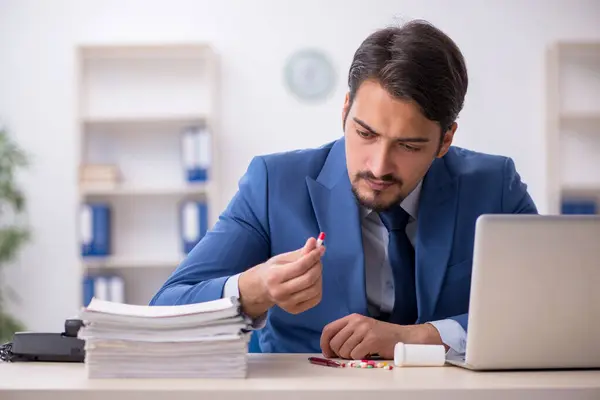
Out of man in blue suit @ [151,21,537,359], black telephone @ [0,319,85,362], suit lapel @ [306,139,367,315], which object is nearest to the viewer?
black telephone @ [0,319,85,362]

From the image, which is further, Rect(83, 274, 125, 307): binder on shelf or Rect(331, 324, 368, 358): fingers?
Rect(83, 274, 125, 307): binder on shelf

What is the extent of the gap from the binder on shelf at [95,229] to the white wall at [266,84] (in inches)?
13.9

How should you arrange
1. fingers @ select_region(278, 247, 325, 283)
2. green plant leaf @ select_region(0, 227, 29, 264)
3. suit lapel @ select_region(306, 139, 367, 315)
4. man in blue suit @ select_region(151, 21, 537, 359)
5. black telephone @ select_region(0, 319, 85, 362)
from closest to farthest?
fingers @ select_region(278, 247, 325, 283)
black telephone @ select_region(0, 319, 85, 362)
man in blue suit @ select_region(151, 21, 537, 359)
suit lapel @ select_region(306, 139, 367, 315)
green plant leaf @ select_region(0, 227, 29, 264)

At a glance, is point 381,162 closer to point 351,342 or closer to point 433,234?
point 433,234

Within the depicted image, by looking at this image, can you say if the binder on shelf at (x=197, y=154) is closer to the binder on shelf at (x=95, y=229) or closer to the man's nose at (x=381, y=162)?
the binder on shelf at (x=95, y=229)

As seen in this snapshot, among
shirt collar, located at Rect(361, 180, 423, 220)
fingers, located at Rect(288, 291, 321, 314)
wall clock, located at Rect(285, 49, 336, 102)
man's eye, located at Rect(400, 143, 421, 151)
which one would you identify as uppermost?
wall clock, located at Rect(285, 49, 336, 102)

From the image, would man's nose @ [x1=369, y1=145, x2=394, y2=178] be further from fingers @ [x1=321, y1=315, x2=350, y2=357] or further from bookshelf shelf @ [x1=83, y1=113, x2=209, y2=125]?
bookshelf shelf @ [x1=83, y1=113, x2=209, y2=125]

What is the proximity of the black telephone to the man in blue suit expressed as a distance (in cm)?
28

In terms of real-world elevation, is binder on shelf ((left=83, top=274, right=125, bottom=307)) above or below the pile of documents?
below

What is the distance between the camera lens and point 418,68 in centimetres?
171

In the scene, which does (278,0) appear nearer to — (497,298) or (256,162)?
(256,162)

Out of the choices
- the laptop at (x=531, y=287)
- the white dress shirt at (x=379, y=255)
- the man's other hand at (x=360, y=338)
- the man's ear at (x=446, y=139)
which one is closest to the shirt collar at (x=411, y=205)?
the white dress shirt at (x=379, y=255)

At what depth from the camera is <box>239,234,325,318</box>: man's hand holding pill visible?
1345 millimetres

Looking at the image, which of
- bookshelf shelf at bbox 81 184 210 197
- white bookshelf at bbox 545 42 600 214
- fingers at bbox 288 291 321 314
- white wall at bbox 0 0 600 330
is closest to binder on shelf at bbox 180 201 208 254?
bookshelf shelf at bbox 81 184 210 197
